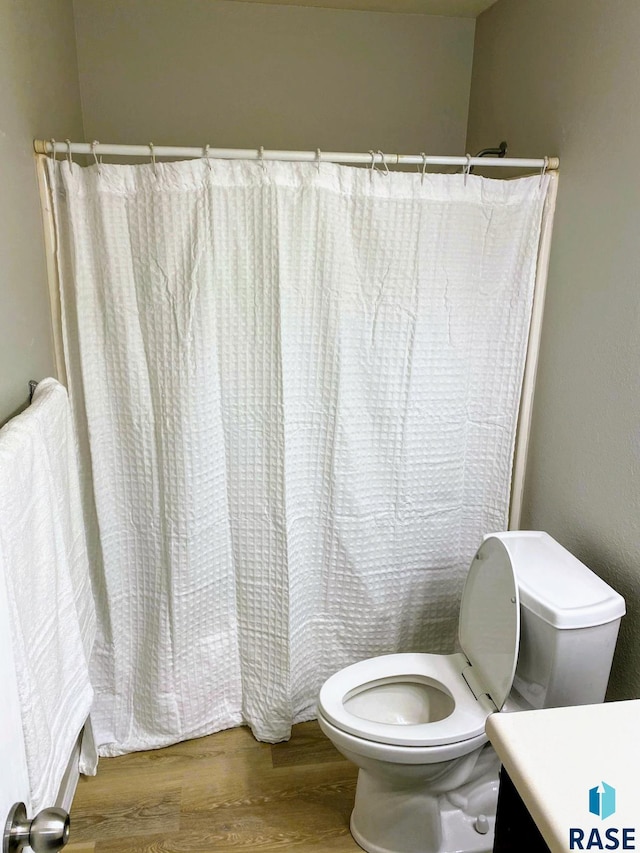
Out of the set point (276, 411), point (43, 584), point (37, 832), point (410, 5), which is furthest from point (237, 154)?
point (37, 832)

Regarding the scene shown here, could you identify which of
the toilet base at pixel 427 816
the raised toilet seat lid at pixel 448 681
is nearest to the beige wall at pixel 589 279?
the raised toilet seat lid at pixel 448 681

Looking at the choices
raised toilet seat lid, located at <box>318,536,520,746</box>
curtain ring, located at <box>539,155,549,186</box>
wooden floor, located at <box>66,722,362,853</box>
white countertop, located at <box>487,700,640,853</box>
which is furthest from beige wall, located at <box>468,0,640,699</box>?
wooden floor, located at <box>66,722,362,853</box>

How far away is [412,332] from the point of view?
1861mm

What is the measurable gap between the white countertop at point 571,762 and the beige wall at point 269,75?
1.92 meters

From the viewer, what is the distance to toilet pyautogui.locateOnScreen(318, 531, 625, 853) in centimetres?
146

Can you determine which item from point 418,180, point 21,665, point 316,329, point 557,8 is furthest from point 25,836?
point 557,8

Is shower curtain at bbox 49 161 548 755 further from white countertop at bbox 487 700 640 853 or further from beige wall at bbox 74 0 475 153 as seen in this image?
white countertop at bbox 487 700 640 853

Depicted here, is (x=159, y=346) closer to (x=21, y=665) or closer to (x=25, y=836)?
(x=21, y=665)

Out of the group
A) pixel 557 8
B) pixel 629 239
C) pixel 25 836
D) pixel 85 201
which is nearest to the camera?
pixel 25 836

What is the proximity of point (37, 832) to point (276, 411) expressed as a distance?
1275 mm

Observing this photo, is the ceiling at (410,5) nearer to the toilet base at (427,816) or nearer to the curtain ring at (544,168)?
the curtain ring at (544,168)

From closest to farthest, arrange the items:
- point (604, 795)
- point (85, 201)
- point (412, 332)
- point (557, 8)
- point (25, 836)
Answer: point (25, 836), point (604, 795), point (85, 201), point (557, 8), point (412, 332)

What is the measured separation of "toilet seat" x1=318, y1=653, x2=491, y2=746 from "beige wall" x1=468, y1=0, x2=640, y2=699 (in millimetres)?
381

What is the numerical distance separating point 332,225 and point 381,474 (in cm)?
74
